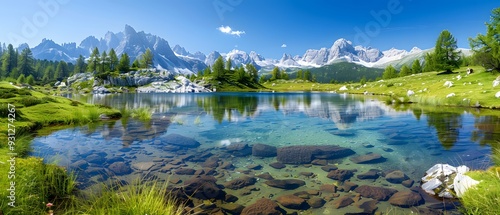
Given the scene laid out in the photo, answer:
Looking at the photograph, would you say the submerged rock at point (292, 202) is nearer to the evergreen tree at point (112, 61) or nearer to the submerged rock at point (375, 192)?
the submerged rock at point (375, 192)

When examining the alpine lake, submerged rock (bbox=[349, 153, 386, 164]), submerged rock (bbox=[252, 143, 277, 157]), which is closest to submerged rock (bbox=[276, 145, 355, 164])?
the alpine lake

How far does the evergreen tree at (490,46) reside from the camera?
5746 centimetres

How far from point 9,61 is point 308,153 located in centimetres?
23133

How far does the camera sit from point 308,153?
15.8m

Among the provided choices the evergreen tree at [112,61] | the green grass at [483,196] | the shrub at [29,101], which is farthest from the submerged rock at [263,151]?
the evergreen tree at [112,61]

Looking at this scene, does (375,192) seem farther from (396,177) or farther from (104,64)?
(104,64)

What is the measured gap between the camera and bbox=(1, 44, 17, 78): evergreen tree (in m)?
171

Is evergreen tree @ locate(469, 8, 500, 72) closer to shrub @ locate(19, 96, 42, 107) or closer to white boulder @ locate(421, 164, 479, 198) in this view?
white boulder @ locate(421, 164, 479, 198)

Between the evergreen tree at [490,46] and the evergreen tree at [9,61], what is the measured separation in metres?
239

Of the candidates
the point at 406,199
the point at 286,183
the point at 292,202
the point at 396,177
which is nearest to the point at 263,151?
the point at 286,183

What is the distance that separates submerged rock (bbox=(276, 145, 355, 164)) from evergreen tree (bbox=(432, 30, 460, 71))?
100111 mm

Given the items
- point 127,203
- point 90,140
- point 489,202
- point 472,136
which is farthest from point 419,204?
point 90,140

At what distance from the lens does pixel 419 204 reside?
9.02 m

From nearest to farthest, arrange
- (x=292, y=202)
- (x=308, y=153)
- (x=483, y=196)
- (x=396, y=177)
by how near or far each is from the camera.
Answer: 1. (x=483, y=196)
2. (x=292, y=202)
3. (x=396, y=177)
4. (x=308, y=153)
